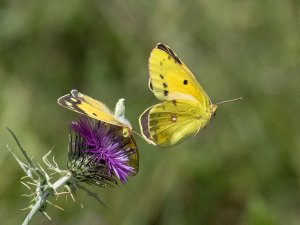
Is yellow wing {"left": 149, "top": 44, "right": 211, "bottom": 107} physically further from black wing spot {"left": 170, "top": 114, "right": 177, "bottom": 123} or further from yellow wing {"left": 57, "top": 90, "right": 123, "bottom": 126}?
yellow wing {"left": 57, "top": 90, "right": 123, "bottom": 126}

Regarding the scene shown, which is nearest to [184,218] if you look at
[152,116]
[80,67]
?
[80,67]

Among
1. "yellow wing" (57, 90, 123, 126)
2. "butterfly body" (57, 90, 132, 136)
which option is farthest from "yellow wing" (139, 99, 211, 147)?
"yellow wing" (57, 90, 123, 126)

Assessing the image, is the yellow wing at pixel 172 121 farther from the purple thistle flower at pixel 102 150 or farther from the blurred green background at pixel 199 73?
the blurred green background at pixel 199 73

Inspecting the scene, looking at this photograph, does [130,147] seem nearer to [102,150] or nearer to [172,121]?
[102,150]

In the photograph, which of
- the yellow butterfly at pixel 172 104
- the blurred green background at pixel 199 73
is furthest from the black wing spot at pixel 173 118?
the blurred green background at pixel 199 73

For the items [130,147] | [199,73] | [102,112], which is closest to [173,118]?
[130,147]

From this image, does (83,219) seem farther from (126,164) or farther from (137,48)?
(126,164)
